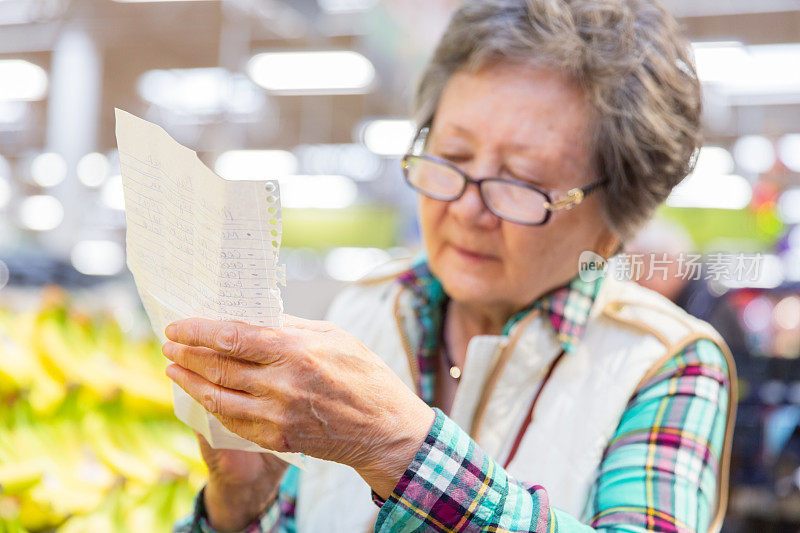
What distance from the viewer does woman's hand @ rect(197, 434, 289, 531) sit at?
3.13ft

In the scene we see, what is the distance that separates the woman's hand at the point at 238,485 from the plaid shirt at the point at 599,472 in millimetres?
23

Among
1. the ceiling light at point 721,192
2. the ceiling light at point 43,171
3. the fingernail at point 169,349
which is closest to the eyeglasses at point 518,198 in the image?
the fingernail at point 169,349

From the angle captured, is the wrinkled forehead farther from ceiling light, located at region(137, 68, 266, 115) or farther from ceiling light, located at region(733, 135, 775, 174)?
ceiling light, located at region(733, 135, 775, 174)

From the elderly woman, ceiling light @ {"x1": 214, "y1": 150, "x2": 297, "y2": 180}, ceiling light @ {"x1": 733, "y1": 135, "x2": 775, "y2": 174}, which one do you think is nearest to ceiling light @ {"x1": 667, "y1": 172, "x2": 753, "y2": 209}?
ceiling light @ {"x1": 733, "y1": 135, "x2": 775, "y2": 174}

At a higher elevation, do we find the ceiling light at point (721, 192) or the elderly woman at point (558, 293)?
the elderly woman at point (558, 293)

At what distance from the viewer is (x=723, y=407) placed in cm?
104

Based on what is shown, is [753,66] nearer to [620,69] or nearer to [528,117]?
[620,69]

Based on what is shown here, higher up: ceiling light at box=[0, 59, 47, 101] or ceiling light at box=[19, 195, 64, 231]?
ceiling light at box=[0, 59, 47, 101]

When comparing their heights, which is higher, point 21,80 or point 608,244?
point 608,244

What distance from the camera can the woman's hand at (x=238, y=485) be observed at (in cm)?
95

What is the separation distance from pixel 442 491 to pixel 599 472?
40 cm

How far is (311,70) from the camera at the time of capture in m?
7.76

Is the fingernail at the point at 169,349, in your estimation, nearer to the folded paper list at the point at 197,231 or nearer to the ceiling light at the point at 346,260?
the folded paper list at the point at 197,231

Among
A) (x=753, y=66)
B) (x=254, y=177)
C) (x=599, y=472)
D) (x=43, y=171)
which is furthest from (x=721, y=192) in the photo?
(x=43, y=171)
